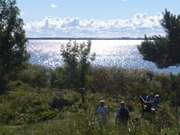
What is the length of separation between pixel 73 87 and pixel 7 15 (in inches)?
260

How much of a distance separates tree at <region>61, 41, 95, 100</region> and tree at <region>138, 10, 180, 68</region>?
4631mm

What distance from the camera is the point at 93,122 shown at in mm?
6867

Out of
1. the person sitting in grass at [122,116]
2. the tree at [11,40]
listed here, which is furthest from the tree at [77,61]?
the person sitting in grass at [122,116]

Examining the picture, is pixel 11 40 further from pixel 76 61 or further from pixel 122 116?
pixel 122 116

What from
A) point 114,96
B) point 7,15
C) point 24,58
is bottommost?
point 114,96

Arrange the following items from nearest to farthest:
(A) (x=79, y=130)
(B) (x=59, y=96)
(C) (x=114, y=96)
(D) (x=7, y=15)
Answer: (A) (x=79, y=130) < (B) (x=59, y=96) < (C) (x=114, y=96) < (D) (x=7, y=15)

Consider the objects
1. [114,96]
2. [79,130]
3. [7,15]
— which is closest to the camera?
[79,130]

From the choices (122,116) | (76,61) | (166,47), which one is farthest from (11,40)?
(122,116)

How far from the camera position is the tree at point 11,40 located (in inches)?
1411

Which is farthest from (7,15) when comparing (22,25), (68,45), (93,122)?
(93,122)

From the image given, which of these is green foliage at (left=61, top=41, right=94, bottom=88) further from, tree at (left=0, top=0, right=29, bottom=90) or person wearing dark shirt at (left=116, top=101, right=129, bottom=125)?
person wearing dark shirt at (left=116, top=101, right=129, bottom=125)

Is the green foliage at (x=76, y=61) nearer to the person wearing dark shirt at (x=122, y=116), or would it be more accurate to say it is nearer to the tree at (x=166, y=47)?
the tree at (x=166, y=47)

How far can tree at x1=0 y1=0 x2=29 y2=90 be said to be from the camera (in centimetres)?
3584

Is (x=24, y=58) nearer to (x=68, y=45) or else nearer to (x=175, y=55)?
(x=68, y=45)
